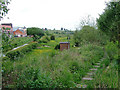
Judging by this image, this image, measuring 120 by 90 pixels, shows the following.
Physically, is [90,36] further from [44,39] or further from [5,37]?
[5,37]

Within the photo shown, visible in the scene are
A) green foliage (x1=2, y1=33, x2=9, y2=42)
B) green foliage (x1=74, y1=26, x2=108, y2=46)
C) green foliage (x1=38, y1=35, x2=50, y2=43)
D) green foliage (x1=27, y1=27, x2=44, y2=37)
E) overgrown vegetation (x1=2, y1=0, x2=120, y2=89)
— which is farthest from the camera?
green foliage (x1=74, y1=26, x2=108, y2=46)

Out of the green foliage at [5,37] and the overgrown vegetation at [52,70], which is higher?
the green foliage at [5,37]

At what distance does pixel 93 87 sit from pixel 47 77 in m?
1.23

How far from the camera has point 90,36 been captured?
490 inches

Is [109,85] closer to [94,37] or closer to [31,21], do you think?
[31,21]

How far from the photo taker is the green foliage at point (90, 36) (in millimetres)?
12297

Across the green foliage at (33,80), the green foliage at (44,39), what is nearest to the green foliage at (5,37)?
the green foliage at (33,80)

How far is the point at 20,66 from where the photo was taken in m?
4.36

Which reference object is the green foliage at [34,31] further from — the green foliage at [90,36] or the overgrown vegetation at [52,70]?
the green foliage at [90,36]

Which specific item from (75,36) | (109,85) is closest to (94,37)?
(75,36)

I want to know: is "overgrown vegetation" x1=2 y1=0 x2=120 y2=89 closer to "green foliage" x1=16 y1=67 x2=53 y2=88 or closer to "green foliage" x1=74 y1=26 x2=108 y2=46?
"green foliage" x1=16 y1=67 x2=53 y2=88

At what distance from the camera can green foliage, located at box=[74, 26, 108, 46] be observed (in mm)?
12297

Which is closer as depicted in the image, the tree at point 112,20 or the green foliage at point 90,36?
the tree at point 112,20

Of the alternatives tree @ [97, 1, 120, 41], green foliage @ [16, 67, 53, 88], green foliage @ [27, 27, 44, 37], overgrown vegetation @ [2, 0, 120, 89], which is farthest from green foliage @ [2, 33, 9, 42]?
tree @ [97, 1, 120, 41]
